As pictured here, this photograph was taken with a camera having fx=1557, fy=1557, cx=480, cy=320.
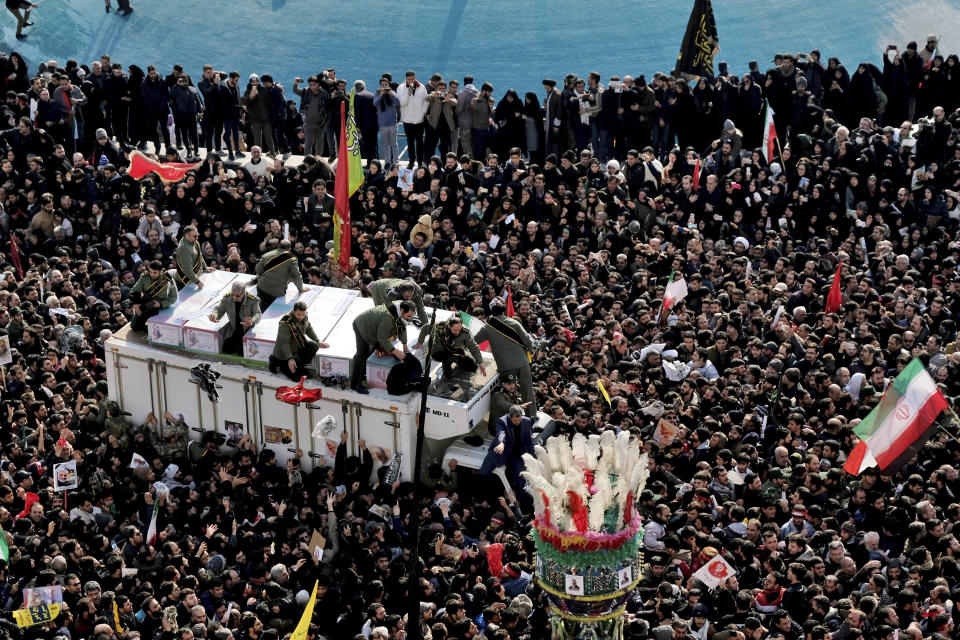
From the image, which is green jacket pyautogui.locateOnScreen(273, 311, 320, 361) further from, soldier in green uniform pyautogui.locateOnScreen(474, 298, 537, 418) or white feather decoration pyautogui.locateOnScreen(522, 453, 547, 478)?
white feather decoration pyautogui.locateOnScreen(522, 453, 547, 478)

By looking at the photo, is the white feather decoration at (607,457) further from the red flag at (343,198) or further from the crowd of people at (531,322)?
the red flag at (343,198)

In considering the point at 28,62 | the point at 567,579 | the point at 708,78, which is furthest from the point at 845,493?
the point at 28,62

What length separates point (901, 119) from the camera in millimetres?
30594

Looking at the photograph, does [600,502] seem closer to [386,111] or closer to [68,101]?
[386,111]

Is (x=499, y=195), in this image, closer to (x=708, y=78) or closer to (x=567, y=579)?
(x=708, y=78)

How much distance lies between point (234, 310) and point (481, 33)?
15.5 meters

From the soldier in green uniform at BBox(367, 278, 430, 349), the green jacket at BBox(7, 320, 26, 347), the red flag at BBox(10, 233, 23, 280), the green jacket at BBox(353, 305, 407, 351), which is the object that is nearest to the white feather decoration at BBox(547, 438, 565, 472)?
the green jacket at BBox(353, 305, 407, 351)

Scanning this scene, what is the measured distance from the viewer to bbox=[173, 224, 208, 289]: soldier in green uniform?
2291 cm

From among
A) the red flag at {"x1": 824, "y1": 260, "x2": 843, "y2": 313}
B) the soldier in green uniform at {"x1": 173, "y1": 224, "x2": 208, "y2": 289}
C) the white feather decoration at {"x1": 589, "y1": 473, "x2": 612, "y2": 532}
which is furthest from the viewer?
the red flag at {"x1": 824, "y1": 260, "x2": 843, "y2": 313}

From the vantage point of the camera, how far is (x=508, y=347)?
69.1ft

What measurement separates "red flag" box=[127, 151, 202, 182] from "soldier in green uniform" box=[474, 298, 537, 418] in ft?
29.4

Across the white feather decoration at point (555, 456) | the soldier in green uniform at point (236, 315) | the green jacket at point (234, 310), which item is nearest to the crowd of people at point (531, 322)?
the soldier in green uniform at point (236, 315)

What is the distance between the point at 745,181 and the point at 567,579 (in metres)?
13.7

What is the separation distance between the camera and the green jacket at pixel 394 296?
21048 millimetres
